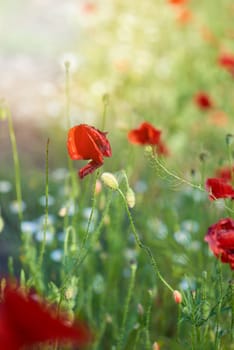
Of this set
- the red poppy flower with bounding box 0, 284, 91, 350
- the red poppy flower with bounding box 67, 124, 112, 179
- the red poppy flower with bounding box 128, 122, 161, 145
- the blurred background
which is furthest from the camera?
the blurred background

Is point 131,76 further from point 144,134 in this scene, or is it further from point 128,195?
point 128,195

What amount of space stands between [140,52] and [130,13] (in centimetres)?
35

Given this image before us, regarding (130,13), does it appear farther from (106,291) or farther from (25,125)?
(106,291)

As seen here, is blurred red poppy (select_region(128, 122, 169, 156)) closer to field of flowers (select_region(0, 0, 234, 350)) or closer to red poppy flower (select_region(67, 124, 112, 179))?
field of flowers (select_region(0, 0, 234, 350))

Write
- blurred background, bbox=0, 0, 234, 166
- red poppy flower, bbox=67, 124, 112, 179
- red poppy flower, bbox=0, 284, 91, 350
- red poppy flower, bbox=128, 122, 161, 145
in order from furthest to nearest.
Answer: blurred background, bbox=0, 0, 234, 166 < red poppy flower, bbox=128, 122, 161, 145 < red poppy flower, bbox=67, 124, 112, 179 < red poppy flower, bbox=0, 284, 91, 350

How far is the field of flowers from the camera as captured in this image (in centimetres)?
122

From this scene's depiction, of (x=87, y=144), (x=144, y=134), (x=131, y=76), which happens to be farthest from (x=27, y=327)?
(x=131, y=76)

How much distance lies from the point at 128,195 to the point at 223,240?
0.20 metres

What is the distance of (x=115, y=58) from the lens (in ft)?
12.8

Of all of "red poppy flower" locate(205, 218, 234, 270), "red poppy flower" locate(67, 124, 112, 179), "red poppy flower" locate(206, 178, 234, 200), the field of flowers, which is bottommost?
the field of flowers

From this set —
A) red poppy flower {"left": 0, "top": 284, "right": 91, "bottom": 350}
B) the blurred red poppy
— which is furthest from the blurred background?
red poppy flower {"left": 0, "top": 284, "right": 91, "bottom": 350}

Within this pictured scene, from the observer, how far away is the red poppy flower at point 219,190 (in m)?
1.22

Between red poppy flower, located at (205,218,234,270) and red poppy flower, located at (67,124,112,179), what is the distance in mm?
227

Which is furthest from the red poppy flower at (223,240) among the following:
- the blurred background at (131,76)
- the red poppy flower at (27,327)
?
the blurred background at (131,76)
